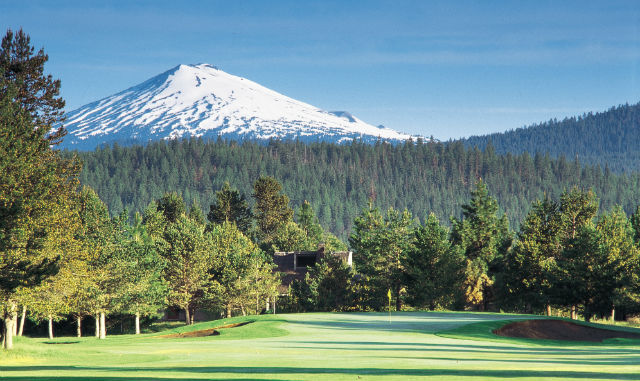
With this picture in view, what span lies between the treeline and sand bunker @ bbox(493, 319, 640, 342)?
674 inches

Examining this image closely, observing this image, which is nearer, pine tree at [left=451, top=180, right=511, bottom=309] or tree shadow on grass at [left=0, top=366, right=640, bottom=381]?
tree shadow on grass at [left=0, top=366, right=640, bottom=381]

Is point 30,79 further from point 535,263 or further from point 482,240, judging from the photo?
point 482,240

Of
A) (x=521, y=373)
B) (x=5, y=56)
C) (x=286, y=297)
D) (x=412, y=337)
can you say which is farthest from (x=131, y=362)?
(x=286, y=297)

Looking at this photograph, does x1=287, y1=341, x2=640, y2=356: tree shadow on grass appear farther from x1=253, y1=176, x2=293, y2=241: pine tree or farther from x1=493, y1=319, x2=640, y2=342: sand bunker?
x1=253, y1=176, x2=293, y2=241: pine tree

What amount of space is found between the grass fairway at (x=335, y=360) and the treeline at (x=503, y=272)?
24.9 meters

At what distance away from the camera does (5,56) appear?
142 feet

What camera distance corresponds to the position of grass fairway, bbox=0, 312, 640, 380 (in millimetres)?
18938

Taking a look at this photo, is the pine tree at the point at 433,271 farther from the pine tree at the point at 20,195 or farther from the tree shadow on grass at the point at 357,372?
the tree shadow on grass at the point at 357,372

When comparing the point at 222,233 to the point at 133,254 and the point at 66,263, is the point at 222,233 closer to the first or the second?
the point at 133,254

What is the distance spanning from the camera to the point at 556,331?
43.9 meters

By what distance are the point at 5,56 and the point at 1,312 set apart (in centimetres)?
1634

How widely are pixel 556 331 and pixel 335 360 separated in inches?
1000

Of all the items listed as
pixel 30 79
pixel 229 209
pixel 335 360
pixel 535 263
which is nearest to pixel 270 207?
pixel 229 209

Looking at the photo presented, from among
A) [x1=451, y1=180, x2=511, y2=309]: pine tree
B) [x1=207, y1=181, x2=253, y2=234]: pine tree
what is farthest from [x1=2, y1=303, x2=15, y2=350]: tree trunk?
[x1=207, y1=181, x2=253, y2=234]: pine tree
